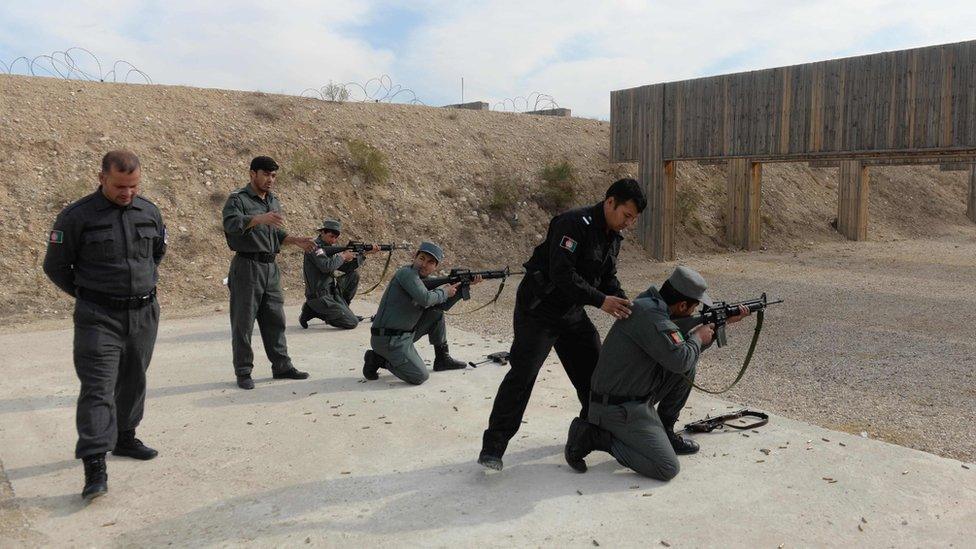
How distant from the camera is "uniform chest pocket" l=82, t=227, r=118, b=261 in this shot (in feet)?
13.7

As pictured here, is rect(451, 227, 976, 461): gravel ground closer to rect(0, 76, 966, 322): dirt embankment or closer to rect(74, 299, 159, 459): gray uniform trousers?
rect(0, 76, 966, 322): dirt embankment

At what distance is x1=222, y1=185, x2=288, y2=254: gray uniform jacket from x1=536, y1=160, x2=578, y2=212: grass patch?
40.2ft

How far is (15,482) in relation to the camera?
4344 mm

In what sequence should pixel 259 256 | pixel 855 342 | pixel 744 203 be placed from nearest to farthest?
pixel 259 256, pixel 855 342, pixel 744 203

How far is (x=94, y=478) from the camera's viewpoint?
13.4ft

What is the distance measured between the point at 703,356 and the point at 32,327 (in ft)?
27.8

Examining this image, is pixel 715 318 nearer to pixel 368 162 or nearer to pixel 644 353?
pixel 644 353

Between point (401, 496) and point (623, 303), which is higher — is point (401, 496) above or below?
below

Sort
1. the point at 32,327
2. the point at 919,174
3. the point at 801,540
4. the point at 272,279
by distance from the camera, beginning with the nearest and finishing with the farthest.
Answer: the point at 801,540
the point at 272,279
the point at 32,327
the point at 919,174

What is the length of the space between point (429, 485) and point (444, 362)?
278 cm

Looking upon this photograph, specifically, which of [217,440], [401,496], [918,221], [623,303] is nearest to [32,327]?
[217,440]

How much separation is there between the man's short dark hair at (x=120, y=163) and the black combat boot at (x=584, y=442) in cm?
287

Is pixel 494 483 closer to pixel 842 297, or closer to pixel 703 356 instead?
pixel 703 356

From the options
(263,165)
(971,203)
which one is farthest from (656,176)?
(971,203)
